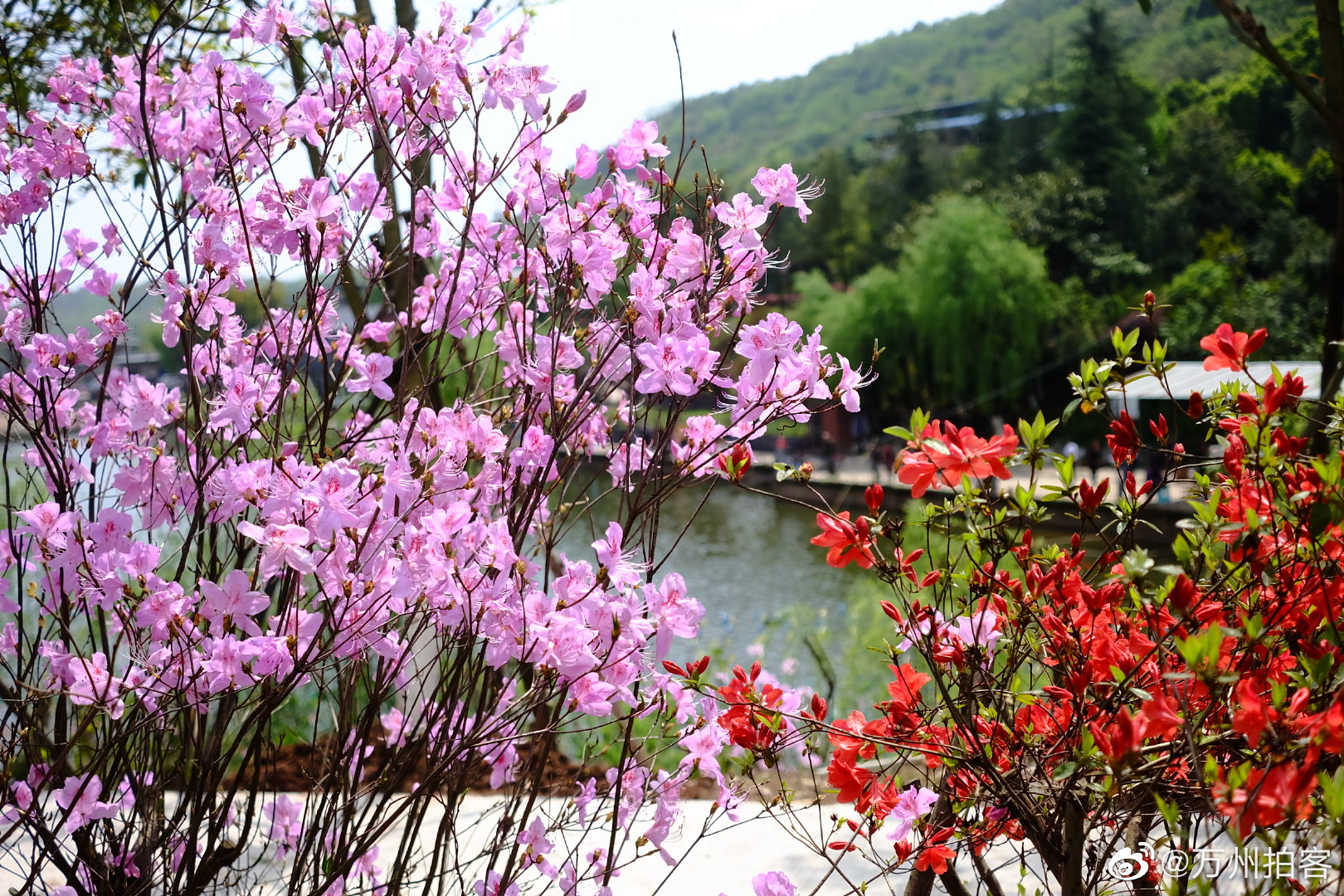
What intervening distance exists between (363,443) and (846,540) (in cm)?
99

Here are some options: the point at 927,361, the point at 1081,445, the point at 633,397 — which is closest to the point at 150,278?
the point at 633,397

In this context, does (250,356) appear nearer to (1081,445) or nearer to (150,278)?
(150,278)

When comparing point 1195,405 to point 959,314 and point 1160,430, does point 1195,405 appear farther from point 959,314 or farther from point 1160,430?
point 959,314

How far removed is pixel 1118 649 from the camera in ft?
4.62

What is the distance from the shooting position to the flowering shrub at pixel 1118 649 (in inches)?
46.4

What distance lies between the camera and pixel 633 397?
1762 millimetres

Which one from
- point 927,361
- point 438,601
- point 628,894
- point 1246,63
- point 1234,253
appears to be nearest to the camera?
point 438,601

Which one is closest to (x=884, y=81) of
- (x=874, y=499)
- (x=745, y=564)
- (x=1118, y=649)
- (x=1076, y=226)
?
(x=1076, y=226)

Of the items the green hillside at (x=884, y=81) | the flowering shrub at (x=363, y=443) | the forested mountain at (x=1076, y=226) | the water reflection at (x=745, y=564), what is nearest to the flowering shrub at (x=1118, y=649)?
the flowering shrub at (x=363, y=443)

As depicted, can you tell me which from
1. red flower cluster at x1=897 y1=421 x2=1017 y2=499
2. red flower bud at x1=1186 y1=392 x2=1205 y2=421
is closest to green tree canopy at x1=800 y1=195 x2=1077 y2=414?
red flower bud at x1=1186 y1=392 x2=1205 y2=421

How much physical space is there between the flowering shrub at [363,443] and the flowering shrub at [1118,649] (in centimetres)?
25

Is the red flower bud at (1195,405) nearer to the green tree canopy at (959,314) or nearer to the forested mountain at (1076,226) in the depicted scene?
the forested mountain at (1076,226)

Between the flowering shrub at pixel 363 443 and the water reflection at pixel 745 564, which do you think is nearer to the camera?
the flowering shrub at pixel 363 443

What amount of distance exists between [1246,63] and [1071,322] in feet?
54.6
